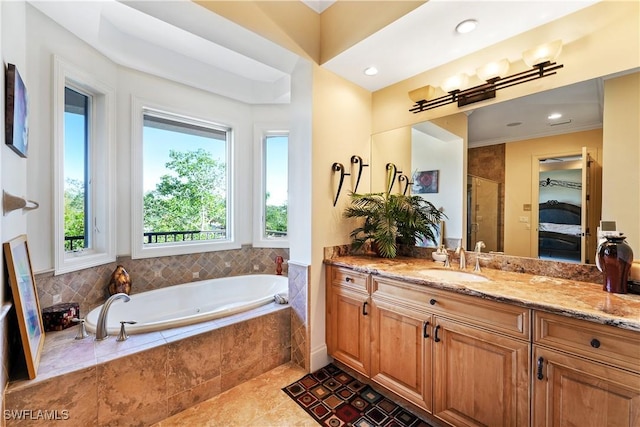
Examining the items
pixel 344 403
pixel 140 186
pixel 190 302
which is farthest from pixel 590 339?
pixel 140 186

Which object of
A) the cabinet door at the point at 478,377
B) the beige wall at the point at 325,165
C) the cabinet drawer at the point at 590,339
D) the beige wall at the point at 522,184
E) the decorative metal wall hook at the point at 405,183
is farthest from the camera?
the decorative metal wall hook at the point at 405,183

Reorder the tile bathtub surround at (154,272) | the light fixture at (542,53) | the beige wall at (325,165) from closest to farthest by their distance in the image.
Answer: the light fixture at (542,53) < the tile bathtub surround at (154,272) < the beige wall at (325,165)

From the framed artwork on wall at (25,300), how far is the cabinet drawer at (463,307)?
77.0 inches

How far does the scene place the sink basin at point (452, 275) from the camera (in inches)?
71.5

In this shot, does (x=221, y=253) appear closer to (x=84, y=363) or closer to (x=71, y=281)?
(x=71, y=281)

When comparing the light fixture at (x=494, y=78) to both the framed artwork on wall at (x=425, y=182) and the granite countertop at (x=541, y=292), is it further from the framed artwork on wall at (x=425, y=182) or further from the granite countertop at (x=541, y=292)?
the granite countertop at (x=541, y=292)

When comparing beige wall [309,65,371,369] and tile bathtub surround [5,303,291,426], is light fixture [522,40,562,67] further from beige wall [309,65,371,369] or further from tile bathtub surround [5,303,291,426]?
tile bathtub surround [5,303,291,426]

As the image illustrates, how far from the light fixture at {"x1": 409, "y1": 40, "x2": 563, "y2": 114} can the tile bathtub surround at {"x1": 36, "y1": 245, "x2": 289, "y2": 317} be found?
7.95 feet

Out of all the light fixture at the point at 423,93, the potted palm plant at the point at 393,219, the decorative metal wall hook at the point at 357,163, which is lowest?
the potted palm plant at the point at 393,219

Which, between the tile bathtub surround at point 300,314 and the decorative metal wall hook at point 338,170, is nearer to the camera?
the tile bathtub surround at point 300,314

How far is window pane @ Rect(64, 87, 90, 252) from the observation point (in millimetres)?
2297

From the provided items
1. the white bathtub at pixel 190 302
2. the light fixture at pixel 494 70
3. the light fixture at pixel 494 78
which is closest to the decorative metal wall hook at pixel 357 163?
the light fixture at pixel 494 78

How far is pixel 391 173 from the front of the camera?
261 cm

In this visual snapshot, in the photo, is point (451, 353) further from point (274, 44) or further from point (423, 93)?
point (274, 44)
